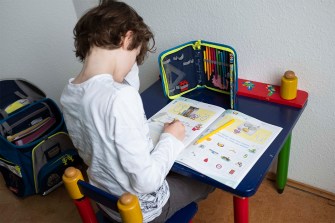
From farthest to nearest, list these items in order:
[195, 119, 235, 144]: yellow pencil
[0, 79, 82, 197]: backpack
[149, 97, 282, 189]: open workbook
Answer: [0, 79, 82, 197]: backpack, [195, 119, 235, 144]: yellow pencil, [149, 97, 282, 189]: open workbook

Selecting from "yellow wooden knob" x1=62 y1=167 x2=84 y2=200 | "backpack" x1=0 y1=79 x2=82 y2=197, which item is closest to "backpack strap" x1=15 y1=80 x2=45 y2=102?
"backpack" x1=0 y1=79 x2=82 y2=197

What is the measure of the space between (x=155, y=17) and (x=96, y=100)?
864 millimetres

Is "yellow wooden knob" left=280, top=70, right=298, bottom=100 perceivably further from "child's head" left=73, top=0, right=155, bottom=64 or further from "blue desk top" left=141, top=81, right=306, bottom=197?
"child's head" left=73, top=0, right=155, bottom=64

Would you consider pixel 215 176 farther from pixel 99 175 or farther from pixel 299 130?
pixel 299 130

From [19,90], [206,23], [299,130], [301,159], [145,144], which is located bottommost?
[301,159]

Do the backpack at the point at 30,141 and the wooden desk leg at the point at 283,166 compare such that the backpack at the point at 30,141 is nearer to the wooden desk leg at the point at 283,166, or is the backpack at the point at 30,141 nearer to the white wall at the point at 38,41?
the white wall at the point at 38,41

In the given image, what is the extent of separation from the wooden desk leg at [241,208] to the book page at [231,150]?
90 millimetres

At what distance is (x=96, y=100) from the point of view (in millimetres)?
825

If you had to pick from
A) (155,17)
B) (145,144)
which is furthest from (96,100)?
(155,17)

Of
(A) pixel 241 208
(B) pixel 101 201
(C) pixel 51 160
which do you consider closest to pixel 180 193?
(A) pixel 241 208

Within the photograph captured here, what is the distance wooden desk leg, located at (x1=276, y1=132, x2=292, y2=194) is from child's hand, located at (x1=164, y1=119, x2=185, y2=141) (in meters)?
0.55

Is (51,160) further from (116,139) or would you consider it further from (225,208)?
(116,139)

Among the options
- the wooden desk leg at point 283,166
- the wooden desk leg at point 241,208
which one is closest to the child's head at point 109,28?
the wooden desk leg at point 241,208

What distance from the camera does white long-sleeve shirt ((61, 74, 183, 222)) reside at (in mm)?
811
